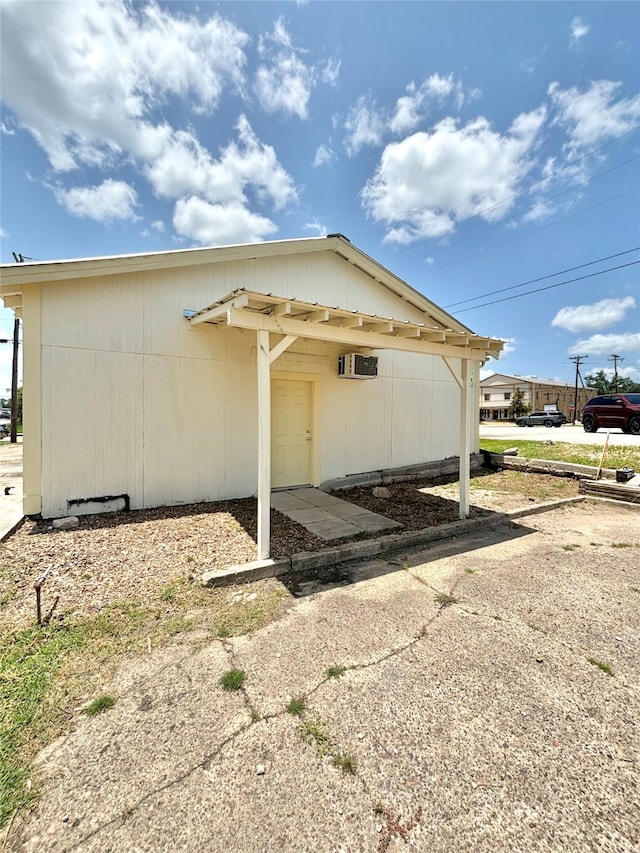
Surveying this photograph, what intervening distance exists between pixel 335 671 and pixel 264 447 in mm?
2280

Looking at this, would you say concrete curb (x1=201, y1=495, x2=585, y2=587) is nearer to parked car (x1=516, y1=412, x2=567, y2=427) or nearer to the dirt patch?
the dirt patch

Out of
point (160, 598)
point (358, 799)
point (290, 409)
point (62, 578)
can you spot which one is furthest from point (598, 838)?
point (290, 409)

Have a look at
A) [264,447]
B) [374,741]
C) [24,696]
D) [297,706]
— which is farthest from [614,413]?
[24,696]

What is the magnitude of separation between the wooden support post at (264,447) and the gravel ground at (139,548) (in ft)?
1.01

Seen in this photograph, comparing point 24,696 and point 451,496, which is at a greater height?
point 451,496

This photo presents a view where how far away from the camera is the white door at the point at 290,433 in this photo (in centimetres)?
732

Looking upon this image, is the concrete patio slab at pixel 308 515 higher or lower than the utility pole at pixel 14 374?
lower

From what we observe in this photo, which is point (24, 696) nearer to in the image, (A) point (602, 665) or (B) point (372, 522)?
(A) point (602, 665)

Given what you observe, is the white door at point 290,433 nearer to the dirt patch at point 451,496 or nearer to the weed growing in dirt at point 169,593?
the dirt patch at point 451,496

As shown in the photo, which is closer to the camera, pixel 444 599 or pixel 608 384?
pixel 444 599

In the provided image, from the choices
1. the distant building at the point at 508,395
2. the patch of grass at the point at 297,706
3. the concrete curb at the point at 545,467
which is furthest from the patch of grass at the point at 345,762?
the distant building at the point at 508,395

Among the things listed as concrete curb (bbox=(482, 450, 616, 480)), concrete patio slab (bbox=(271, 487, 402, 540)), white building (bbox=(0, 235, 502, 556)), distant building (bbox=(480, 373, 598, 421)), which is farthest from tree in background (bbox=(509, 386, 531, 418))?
concrete patio slab (bbox=(271, 487, 402, 540))

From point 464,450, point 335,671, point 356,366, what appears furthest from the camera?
point 356,366

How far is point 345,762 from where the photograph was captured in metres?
1.80
